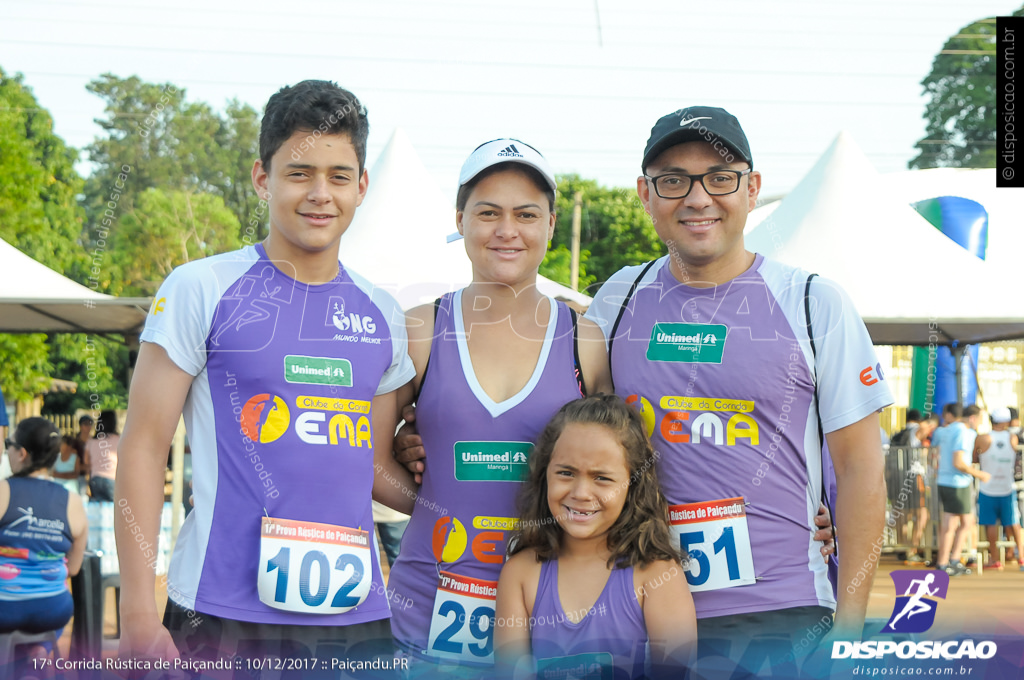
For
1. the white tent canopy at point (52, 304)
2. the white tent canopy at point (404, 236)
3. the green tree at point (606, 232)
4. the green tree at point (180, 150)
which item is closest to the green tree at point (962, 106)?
the green tree at point (606, 232)

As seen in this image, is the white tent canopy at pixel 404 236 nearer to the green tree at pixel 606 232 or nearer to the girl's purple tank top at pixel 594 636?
the girl's purple tank top at pixel 594 636

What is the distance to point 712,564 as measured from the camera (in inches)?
89.8

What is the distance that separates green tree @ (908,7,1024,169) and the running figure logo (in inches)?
1203

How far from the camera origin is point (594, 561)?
2289 millimetres

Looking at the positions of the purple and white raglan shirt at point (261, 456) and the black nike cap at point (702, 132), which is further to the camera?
the black nike cap at point (702, 132)

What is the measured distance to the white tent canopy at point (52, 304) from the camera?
670 cm

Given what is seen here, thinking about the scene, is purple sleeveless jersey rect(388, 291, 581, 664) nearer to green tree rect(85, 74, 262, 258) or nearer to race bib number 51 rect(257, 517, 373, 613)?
race bib number 51 rect(257, 517, 373, 613)

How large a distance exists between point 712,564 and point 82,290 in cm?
609

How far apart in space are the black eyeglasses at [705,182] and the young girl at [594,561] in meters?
0.58

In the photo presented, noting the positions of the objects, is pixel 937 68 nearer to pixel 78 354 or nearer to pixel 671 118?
pixel 78 354

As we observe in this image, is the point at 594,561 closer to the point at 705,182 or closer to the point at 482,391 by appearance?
the point at 482,391

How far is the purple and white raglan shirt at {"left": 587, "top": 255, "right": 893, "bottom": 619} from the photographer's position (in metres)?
2.27

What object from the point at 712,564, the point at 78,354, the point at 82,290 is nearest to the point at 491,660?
the point at 712,564

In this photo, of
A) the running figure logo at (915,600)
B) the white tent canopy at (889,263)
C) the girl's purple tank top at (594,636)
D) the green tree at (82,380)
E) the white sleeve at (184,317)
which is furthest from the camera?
the green tree at (82,380)
